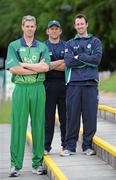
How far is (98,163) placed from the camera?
8555 mm

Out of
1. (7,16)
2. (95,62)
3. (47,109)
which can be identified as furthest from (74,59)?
(7,16)

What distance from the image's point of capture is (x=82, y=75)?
8.84 meters

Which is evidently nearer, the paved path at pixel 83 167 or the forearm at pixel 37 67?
the paved path at pixel 83 167

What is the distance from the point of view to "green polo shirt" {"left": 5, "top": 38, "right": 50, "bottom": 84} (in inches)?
321

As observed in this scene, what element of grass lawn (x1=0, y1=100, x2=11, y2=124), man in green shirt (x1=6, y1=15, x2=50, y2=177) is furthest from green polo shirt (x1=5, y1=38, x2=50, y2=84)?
grass lawn (x1=0, y1=100, x2=11, y2=124)

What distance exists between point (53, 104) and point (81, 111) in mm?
416

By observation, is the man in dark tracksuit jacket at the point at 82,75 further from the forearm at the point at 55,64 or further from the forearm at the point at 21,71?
the forearm at the point at 21,71

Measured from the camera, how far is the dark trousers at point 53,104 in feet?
29.8

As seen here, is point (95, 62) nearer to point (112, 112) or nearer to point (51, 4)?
point (112, 112)

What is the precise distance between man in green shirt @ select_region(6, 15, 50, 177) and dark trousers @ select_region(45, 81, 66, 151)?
2.63 ft

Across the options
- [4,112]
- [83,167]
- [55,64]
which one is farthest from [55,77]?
[4,112]

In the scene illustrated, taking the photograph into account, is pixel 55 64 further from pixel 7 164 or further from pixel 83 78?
pixel 7 164

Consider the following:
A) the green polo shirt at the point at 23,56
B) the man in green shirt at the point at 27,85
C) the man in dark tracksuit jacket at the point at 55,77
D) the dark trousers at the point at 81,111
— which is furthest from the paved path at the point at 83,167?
the green polo shirt at the point at 23,56

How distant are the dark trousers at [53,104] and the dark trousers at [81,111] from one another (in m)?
0.21
